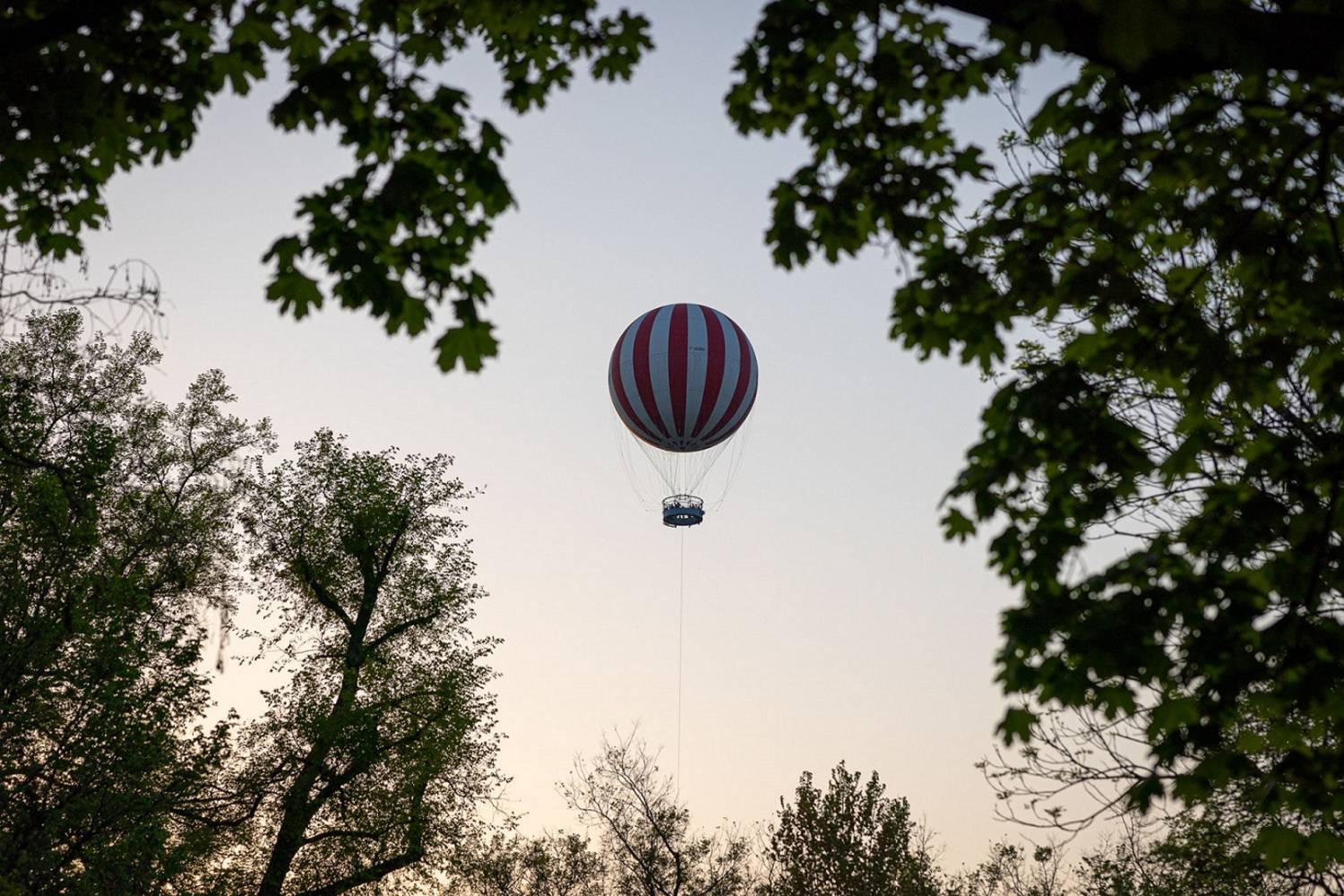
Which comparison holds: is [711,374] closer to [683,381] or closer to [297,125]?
[683,381]

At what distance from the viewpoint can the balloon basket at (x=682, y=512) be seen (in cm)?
4116

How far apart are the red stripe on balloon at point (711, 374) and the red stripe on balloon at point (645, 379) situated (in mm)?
1441

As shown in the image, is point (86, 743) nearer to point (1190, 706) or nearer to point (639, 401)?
point (1190, 706)

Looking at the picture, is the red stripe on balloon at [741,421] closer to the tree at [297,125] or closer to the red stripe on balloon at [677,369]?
the red stripe on balloon at [677,369]

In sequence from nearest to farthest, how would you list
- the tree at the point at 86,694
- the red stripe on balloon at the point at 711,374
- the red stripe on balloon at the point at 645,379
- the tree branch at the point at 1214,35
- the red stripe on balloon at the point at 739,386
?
the tree branch at the point at 1214,35
the tree at the point at 86,694
the red stripe on balloon at the point at 711,374
the red stripe on balloon at the point at 645,379
the red stripe on balloon at the point at 739,386

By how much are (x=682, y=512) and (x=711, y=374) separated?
195 inches

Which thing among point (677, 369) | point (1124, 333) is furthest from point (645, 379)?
point (1124, 333)

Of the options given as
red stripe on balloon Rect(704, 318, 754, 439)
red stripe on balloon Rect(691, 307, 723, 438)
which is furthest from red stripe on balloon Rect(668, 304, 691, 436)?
red stripe on balloon Rect(704, 318, 754, 439)

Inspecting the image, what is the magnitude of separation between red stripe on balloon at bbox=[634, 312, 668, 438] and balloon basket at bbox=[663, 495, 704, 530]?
8.29 ft

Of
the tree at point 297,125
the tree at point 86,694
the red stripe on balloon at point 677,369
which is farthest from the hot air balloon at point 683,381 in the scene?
the tree at point 297,125

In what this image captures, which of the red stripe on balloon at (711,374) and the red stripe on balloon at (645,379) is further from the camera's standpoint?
the red stripe on balloon at (645,379)

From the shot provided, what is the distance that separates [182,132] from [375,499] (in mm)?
25321

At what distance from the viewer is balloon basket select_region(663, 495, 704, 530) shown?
135ft

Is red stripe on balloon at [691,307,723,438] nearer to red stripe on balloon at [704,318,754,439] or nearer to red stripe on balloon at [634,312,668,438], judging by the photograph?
red stripe on balloon at [704,318,754,439]
